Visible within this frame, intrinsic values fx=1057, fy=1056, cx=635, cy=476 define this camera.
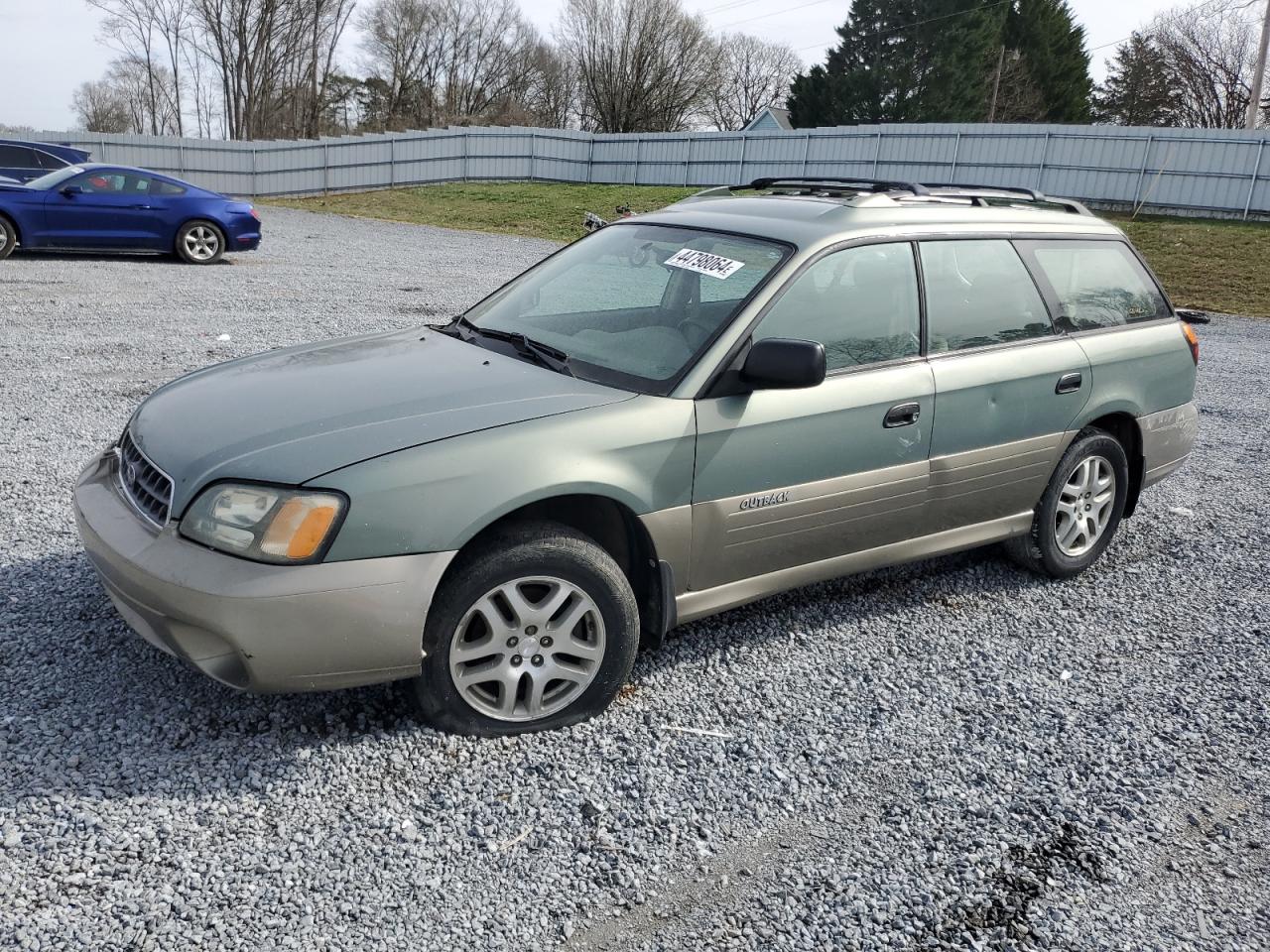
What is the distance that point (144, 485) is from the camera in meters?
3.32

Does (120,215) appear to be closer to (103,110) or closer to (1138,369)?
(1138,369)

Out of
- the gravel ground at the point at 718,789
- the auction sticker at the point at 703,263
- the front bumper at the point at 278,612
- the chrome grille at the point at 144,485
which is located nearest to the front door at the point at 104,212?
the gravel ground at the point at 718,789

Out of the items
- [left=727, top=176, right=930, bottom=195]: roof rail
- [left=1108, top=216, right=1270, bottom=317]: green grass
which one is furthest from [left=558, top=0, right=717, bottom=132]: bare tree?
[left=727, top=176, right=930, bottom=195]: roof rail

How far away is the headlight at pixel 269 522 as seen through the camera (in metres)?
2.95

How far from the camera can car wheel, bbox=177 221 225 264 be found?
1514 centimetres

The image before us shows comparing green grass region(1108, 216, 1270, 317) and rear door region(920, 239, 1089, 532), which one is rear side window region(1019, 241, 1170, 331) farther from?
green grass region(1108, 216, 1270, 317)

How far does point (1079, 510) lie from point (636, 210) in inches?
882

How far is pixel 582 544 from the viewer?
3.34m

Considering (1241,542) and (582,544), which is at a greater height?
(582,544)

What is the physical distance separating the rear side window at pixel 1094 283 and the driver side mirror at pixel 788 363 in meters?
1.76

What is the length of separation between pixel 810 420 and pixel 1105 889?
1744mm

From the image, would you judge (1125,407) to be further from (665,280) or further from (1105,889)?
(1105,889)

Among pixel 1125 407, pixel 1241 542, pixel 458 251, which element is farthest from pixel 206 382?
pixel 458 251

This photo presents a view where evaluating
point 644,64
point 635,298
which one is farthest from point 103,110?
point 635,298
